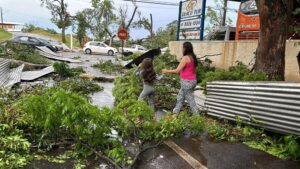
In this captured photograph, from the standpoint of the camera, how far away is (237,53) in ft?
37.1

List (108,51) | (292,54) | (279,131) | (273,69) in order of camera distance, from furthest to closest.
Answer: (108,51), (292,54), (273,69), (279,131)

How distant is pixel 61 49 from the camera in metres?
36.6

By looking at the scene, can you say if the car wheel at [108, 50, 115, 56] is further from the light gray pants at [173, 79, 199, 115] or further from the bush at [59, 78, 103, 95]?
the light gray pants at [173, 79, 199, 115]

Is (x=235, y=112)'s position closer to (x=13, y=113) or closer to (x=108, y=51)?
(x=13, y=113)

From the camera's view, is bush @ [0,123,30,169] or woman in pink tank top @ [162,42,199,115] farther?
woman in pink tank top @ [162,42,199,115]

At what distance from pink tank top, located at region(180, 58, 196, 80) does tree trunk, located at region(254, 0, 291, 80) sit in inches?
87.1

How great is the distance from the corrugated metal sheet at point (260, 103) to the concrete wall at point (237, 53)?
3622mm

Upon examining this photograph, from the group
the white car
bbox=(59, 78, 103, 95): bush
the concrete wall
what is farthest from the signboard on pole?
the white car

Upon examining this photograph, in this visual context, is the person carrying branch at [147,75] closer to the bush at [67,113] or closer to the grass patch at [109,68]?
the bush at [67,113]

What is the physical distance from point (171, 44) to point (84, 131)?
1314cm

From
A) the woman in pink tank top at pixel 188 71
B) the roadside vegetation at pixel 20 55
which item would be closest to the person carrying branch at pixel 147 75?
the woman in pink tank top at pixel 188 71

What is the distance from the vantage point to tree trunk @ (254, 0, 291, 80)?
738 centimetres

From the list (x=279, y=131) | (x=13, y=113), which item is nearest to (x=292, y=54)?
(x=279, y=131)

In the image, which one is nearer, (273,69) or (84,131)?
(84,131)
